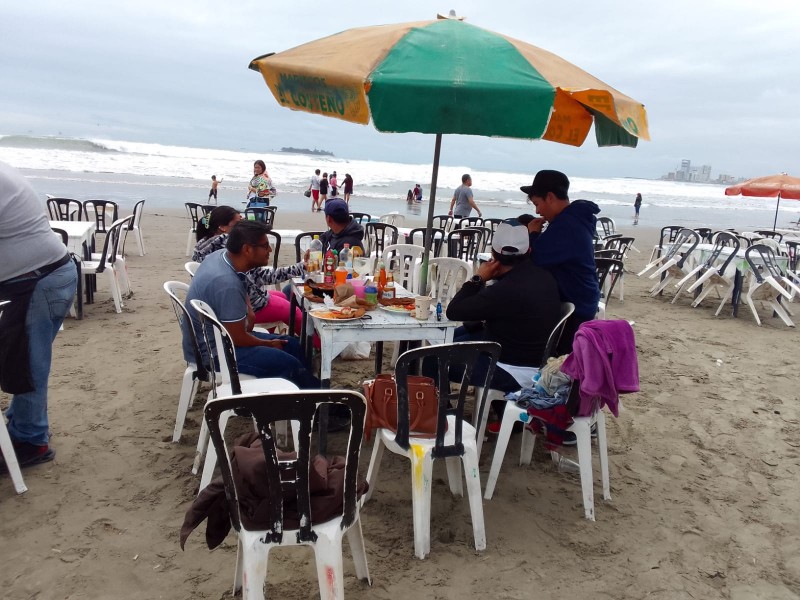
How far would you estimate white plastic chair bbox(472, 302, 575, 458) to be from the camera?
10.4 ft

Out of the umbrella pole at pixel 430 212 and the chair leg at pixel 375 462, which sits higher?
the umbrella pole at pixel 430 212

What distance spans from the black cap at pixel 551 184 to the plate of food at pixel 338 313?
58.7 inches

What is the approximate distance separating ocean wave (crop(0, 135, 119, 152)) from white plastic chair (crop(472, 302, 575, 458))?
148 feet

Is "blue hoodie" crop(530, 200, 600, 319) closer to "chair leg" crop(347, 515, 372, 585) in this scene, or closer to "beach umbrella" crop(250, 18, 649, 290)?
"beach umbrella" crop(250, 18, 649, 290)

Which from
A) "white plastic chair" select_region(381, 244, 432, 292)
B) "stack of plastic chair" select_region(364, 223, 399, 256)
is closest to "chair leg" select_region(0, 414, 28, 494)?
"white plastic chair" select_region(381, 244, 432, 292)

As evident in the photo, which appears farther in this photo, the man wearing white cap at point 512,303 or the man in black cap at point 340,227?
the man in black cap at point 340,227

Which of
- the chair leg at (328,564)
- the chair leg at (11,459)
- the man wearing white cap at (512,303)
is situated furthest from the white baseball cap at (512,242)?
the chair leg at (11,459)

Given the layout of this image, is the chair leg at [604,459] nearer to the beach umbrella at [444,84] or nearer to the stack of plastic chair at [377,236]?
the beach umbrella at [444,84]

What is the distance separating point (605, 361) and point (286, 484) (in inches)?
64.8

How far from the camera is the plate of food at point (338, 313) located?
3.31 meters

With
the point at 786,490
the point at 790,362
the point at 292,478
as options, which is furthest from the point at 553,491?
the point at 790,362

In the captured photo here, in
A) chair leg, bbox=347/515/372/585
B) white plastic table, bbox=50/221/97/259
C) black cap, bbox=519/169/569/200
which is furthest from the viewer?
white plastic table, bbox=50/221/97/259

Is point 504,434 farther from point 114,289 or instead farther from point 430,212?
point 114,289

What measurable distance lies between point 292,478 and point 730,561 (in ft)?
7.34
